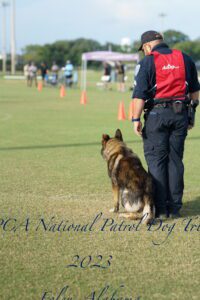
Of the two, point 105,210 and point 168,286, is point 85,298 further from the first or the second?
point 105,210

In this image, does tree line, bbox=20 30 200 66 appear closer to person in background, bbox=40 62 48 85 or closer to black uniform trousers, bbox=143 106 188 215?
person in background, bbox=40 62 48 85

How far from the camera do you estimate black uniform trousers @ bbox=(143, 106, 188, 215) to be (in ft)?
17.2

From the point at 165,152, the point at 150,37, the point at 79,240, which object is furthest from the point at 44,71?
the point at 79,240

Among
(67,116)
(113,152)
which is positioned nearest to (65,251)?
(113,152)

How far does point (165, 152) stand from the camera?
5387 mm

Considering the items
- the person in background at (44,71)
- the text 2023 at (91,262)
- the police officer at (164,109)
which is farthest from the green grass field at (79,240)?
the person in background at (44,71)

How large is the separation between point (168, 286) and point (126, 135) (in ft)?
28.2

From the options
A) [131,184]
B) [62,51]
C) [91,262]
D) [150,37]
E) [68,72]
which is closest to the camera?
[91,262]

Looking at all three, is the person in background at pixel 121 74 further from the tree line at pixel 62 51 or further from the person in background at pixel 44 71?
the tree line at pixel 62 51

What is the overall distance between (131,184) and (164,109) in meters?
0.83

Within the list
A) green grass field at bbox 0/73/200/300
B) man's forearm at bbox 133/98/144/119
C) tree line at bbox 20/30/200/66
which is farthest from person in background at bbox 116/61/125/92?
tree line at bbox 20/30/200/66

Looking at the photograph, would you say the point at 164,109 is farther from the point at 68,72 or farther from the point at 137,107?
the point at 68,72

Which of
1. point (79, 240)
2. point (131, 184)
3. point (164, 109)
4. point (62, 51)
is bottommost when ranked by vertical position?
point (79, 240)

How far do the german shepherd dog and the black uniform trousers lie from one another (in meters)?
0.20
